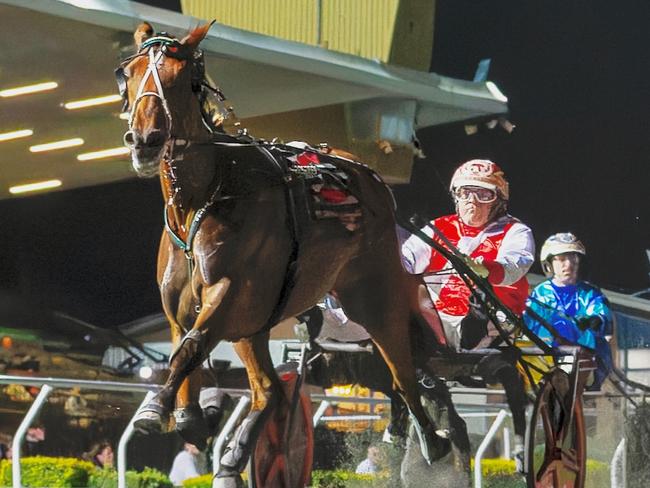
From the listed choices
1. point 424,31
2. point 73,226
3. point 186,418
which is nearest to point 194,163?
point 186,418

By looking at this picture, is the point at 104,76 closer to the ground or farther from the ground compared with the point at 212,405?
farther from the ground

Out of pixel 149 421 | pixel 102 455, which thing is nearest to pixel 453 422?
pixel 102 455

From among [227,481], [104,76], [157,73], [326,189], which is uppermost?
[104,76]

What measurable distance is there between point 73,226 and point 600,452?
89.5 inches

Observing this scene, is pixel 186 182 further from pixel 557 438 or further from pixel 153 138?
pixel 557 438

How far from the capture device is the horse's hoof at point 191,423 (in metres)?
4.14

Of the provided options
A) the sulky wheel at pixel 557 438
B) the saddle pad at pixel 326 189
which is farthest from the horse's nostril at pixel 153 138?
the sulky wheel at pixel 557 438

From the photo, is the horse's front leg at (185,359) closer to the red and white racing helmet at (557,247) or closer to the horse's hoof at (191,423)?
the horse's hoof at (191,423)

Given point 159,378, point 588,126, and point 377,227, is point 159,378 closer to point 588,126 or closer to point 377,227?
point 377,227

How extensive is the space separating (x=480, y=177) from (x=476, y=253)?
0.29 metres

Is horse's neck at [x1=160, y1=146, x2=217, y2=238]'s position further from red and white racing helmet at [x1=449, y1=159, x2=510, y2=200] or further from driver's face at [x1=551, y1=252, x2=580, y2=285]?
driver's face at [x1=551, y1=252, x2=580, y2=285]

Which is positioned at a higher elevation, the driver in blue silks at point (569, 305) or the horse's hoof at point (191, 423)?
the driver in blue silks at point (569, 305)

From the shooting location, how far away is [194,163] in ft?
12.9

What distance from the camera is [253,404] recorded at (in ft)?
14.5
